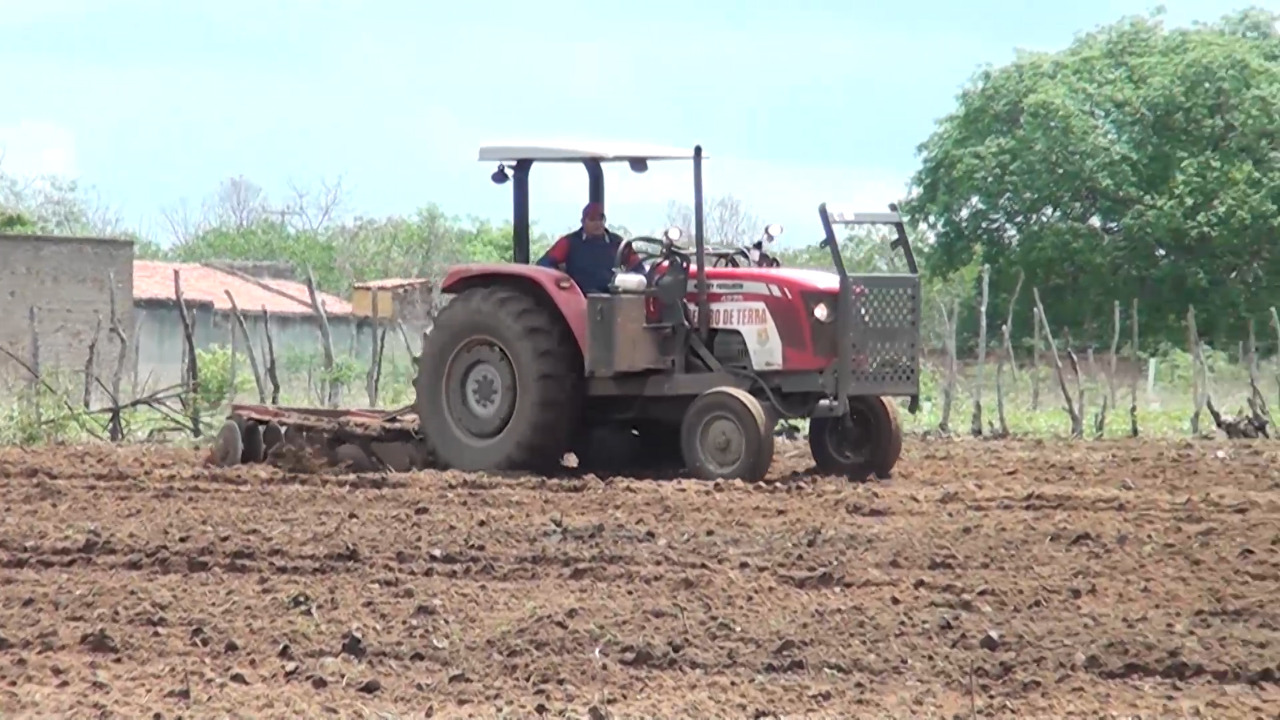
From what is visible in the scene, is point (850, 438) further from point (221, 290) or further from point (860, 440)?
point (221, 290)

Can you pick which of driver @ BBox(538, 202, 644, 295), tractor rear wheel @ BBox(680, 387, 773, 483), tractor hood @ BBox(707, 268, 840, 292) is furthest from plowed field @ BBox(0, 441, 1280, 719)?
driver @ BBox(538, 202, 644, 295)

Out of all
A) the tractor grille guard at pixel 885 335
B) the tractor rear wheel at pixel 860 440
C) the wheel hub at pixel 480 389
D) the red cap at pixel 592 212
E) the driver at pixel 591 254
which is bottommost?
the tractor rear wheel at pixel 860 440

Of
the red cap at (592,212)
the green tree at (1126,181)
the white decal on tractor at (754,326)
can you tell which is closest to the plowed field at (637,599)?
the white decal on tractor at (754,326)

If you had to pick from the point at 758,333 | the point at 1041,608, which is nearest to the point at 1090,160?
the point at 758,333

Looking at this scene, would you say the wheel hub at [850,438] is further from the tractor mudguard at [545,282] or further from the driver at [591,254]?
the tractor mudguard at [545,282]

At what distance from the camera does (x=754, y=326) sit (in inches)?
450

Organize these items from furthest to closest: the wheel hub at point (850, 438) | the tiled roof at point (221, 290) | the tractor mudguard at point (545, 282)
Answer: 1. the tiled roof at point (221, 290)
2. the wheel hub at point (850, 438)
3. the tractor mudguard at point (545, 282)

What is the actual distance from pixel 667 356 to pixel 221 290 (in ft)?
83.4

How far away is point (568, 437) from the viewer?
11.9m

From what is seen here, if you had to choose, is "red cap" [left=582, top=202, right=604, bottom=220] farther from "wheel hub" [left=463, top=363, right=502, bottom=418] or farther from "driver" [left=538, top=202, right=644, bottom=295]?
"wheel hub" [left=463, top=363, right=502, bottom=418]

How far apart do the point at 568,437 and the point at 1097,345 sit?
70.6ft

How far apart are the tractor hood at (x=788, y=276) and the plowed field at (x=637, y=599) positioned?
3.62ft

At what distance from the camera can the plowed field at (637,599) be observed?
6301 millimetres

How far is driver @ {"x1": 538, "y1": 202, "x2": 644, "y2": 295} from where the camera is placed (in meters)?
11.8
